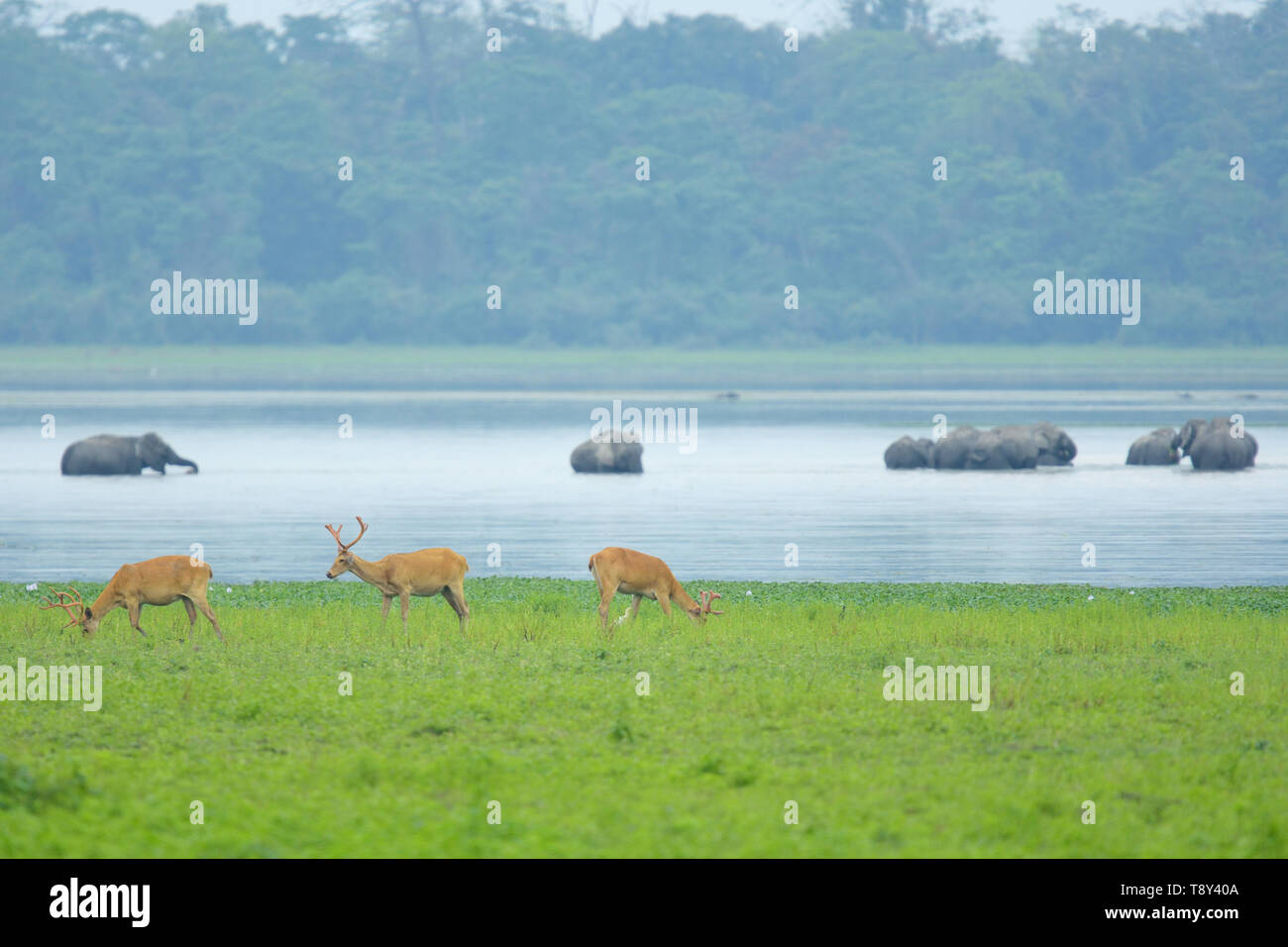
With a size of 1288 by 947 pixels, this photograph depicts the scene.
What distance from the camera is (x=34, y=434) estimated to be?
55.7 metres

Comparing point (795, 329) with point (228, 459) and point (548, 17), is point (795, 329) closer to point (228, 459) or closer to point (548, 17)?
point (548, 17)

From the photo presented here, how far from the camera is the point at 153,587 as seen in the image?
16484 mm

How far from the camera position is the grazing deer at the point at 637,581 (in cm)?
1722

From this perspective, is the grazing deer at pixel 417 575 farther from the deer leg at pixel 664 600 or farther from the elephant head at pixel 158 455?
the elephant head at pixel 158 455

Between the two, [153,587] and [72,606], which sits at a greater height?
[153,587]

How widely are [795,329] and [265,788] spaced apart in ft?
353

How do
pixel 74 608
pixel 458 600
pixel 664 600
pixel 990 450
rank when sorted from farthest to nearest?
pixel 990 450 → pixel 74 608 → pixel 458 600 → pixel 664 600

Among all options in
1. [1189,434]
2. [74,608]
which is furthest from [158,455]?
[74,608]

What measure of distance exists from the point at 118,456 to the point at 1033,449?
20957mm

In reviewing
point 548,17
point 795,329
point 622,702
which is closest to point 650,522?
point 622,702

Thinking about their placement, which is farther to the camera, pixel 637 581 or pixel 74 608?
pixel 74 608

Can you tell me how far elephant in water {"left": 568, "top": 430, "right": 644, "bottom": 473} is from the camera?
4231 centimetres

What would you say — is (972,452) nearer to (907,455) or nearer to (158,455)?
(907,455)

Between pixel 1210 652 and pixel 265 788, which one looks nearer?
pixel 265 788
